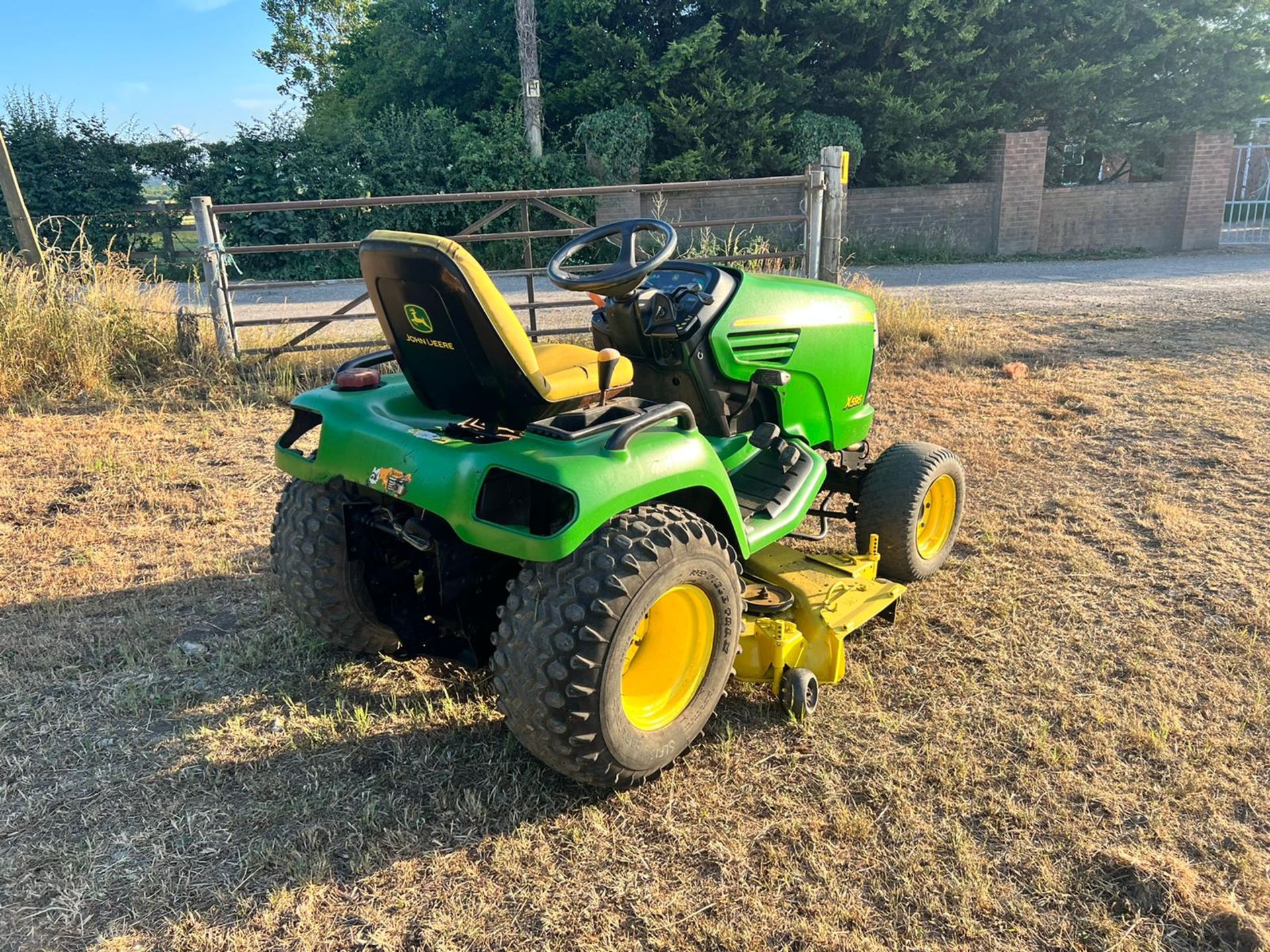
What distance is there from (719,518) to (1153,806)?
4.71 feet

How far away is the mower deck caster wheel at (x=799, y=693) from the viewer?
280 cm

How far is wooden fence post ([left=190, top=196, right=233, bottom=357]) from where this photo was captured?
23.4 feet

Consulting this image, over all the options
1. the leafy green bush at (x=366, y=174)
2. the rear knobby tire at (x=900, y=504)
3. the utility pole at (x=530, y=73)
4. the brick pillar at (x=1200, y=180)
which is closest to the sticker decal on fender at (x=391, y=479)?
the rear knobby tire at (x=900, y=504)

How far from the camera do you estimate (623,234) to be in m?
3.18

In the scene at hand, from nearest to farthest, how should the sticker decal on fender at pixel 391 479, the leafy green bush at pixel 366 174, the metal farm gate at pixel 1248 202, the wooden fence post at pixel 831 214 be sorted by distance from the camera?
the sticker decal on fender at pixel 391 479, the wooden fence post at pixel 831 214, the leafy green bush at pixel 366 174, the metal farm gate at pixel 1248 202

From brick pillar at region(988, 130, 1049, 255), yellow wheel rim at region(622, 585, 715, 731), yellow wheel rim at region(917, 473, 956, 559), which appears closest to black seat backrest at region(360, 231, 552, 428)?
yellow wheel rim at region(622, 585, 715, 731)

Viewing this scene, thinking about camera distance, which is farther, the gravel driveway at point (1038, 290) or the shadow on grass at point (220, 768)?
the gravel driveway at point (1038, 290)

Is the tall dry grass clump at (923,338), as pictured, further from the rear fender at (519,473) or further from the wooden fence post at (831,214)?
the rear fender at (519,473)

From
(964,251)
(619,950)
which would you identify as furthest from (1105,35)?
(619,950)

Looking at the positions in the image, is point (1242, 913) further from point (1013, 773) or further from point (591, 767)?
point (591, 767)

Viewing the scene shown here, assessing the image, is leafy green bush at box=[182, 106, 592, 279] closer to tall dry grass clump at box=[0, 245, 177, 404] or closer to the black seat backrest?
tall dry grass clump at box=[0, 245, 177, 404]

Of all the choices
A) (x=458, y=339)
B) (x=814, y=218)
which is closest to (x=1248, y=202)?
(x=814, y=218)

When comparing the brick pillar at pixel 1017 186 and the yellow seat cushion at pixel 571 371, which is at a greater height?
the brick pillar at pixel 1017 186

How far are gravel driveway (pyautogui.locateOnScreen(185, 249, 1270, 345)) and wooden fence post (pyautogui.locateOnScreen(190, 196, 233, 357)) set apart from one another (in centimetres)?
32
